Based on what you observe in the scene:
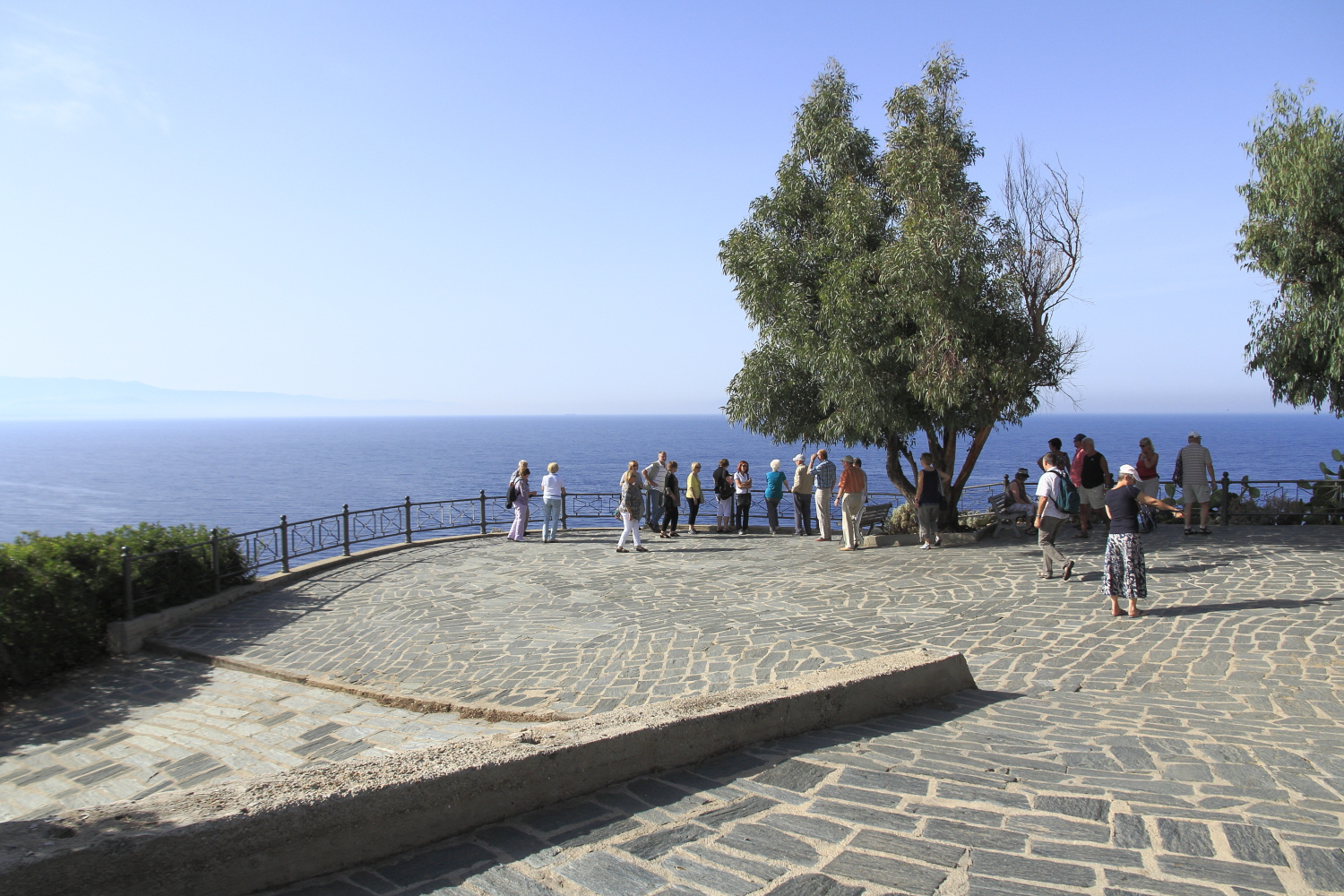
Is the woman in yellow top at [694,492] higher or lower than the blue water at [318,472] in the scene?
higher

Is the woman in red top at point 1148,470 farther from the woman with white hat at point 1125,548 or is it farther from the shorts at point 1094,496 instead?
the woman with white hat at point 1125,548

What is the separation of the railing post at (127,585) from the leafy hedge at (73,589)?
0.28 feet

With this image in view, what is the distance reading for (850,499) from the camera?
1420 cm

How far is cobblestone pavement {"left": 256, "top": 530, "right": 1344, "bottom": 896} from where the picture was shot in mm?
2988

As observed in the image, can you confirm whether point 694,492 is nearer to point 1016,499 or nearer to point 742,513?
point 742,513

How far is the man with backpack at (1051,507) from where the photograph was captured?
10.3 m

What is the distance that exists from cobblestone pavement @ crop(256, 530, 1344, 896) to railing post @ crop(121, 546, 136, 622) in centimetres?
857

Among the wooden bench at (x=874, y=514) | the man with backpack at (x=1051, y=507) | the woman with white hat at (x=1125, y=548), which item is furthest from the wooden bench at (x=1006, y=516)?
the woman with white hat at (x=1125, y=548)

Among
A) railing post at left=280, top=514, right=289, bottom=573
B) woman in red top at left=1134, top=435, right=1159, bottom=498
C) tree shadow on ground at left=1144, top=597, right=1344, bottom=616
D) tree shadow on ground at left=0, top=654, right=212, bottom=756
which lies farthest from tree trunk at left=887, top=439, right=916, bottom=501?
tree shadow on ground at left=0, top=654, right=212, bottom=756

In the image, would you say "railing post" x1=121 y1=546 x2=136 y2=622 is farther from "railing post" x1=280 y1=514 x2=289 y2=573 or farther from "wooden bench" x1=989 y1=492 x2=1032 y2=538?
"wooden bench" x1=989 y1=492 x2=1032 y2=538

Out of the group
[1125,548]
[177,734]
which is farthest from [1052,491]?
[177,734]

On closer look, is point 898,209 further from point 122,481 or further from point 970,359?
point 122,481

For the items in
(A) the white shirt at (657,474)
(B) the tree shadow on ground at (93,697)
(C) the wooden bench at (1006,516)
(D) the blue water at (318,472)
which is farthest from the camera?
(D) the blue water at (318,472)

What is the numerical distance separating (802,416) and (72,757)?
12.3 m
